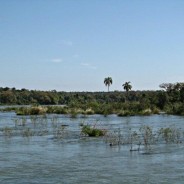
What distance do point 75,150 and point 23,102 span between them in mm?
151174

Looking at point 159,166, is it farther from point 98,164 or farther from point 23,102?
point 23,102

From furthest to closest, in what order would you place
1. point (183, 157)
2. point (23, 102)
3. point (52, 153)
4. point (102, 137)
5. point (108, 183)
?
point (23, 102), point (102, 137), point (52, 153), point (183, 157), point (108, 183)

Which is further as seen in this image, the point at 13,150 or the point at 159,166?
the point at 13,150

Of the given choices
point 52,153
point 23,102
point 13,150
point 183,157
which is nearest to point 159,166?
point 183,157

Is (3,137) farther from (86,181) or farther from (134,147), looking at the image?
(86,181)

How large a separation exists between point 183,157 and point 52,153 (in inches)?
286

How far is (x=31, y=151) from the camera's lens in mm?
26484

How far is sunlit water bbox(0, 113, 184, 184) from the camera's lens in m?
18.1

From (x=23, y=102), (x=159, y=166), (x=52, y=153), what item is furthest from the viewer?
(x=23, y=102)

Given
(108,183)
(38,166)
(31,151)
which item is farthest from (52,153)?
(108,183)

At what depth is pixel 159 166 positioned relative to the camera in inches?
811

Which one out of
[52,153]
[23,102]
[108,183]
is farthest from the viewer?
[23,102]

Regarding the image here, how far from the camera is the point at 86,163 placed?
21.8 meters

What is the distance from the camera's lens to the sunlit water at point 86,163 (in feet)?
59.3
